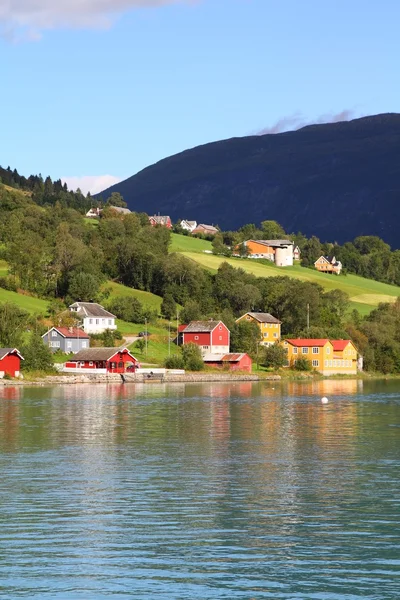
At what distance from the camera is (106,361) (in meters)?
106

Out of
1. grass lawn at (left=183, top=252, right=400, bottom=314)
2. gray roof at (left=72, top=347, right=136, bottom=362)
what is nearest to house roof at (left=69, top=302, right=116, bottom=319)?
gray roof at (left=72, top=347, right=136, bottom=362)

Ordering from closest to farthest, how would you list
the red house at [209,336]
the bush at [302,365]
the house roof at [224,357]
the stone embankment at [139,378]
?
1. the stone embankment at [139,378]
2. the house roof at [224,357]
3. the bush at [302,365]
4. the red house at [209,336]

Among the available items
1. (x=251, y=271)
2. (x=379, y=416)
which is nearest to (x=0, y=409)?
(x=379, y=416)

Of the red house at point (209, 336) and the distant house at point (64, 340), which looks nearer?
the distant house at point (64, 340)

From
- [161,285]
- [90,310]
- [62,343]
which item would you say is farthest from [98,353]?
[161,285]

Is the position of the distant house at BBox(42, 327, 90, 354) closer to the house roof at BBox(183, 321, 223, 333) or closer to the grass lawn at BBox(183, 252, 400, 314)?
the house roof at BBox(183, 321, 223, 333)

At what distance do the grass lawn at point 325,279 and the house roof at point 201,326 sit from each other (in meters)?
38.7

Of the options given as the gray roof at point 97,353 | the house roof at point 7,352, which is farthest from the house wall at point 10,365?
the gray roof at point 97,353

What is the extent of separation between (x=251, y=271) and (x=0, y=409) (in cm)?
11179

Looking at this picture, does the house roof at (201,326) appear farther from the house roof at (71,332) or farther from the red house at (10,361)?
the red house at (10,361)

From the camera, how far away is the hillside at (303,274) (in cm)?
17012

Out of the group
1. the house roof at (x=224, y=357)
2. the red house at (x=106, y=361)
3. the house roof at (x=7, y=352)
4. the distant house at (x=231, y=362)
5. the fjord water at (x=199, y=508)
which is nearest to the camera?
the fjord water at (x=199, y=508)

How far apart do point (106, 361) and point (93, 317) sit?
1712 centimetres

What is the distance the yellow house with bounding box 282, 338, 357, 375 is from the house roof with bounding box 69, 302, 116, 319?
22742 millimetres
